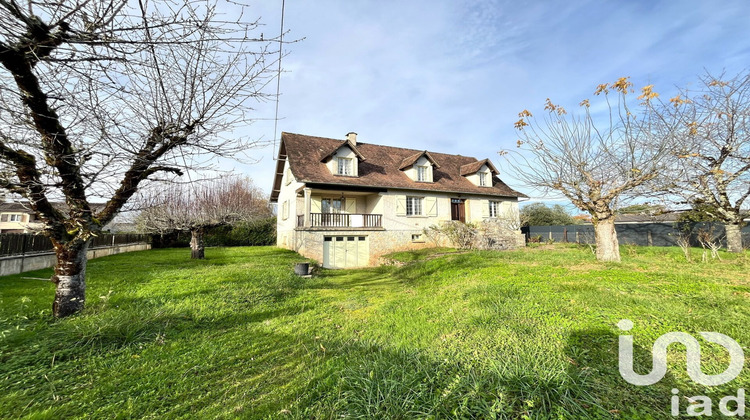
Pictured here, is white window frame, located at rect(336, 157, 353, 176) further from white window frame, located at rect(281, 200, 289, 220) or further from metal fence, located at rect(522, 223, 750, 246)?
metal fence, located at rect(522, 223, 750, 246)

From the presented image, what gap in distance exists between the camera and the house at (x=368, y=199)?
1544 cm

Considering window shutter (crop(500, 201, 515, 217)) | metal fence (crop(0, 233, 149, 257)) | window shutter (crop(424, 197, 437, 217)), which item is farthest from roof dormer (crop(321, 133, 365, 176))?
window shutter (crop(500, 201, 515, 217))

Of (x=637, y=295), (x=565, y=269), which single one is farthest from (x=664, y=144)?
(x=637, y=295)

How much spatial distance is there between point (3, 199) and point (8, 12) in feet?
9.76

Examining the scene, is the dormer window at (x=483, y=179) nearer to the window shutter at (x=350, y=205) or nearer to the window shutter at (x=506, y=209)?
the window shutter at (x=506, y=209)

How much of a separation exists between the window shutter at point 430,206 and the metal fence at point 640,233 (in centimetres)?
829

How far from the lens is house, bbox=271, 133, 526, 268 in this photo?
1544 centimetres

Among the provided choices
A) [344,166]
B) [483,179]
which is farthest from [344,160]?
[483,179]

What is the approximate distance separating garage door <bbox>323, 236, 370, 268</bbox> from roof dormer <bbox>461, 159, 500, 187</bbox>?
989 cm

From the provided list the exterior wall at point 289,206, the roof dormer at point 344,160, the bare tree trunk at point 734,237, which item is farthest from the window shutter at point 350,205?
the bare tree trunk at point 734,237

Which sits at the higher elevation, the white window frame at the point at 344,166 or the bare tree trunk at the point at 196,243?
the white window frame at the point at 344,166

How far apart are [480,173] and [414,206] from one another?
21.3 feet

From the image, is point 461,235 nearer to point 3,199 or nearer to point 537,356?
point 537,356

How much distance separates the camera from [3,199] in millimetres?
3605
